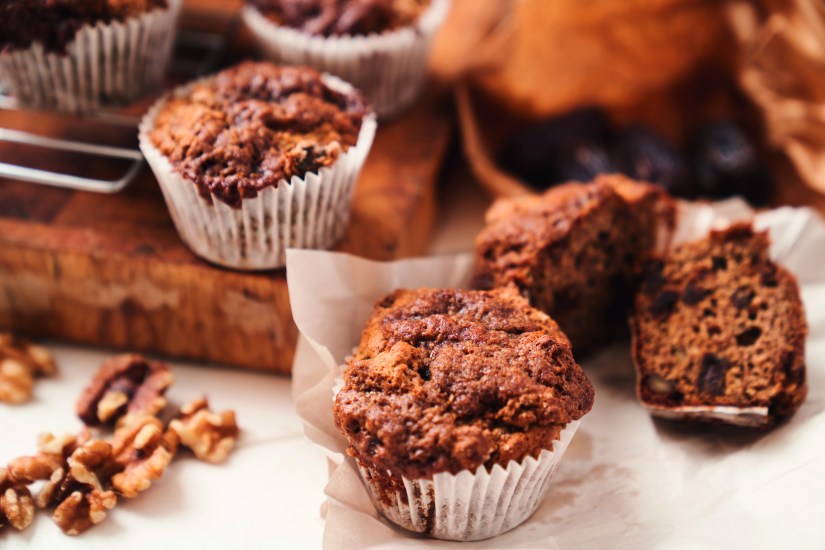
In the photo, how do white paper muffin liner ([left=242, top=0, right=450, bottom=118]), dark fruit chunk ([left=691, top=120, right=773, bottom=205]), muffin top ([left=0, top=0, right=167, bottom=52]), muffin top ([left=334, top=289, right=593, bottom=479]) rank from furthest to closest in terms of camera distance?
1. dark fruit chunk ([left=691, top=120, right=773, bottom=205])
2. white paper muffin liner ([left=242, top=0, right=450, bottom=118])
3. muffin top ([left=0, top=0, right=167, bottom=52])
4. muffin top ([left=334, top=289, right=593, bottom=479])

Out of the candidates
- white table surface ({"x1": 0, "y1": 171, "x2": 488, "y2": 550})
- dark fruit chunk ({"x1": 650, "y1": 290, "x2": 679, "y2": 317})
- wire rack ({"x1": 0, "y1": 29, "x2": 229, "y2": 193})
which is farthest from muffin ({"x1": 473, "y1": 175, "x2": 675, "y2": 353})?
wire rack ({"x1": 0, "y1": 29, "x2": 229, "y2": 193})

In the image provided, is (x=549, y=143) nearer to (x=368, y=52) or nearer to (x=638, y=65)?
(x=638, y=65)

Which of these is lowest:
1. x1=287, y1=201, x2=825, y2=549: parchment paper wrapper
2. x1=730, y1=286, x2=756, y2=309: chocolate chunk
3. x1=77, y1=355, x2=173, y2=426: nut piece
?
x1=77, y1=355, x2=173, y2=426: nut piece

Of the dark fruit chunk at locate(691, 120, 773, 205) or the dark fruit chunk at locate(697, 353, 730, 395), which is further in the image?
the dark fruit chunk at locate(691, 120, 773, 205)

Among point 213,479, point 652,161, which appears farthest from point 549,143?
point 213,479

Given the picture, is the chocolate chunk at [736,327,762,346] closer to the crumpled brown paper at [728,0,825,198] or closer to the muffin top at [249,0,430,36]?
the crumpled brown paper at [728,0,825,198]

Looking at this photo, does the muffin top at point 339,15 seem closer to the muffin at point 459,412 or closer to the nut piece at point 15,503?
the muffin at point 459,412

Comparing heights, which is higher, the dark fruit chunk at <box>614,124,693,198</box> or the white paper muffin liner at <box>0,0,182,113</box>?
the white paper muffin liner at <box>0,0,182,113</box>
